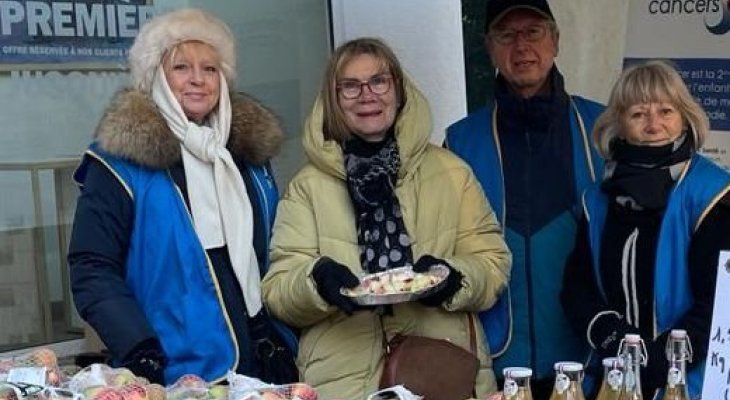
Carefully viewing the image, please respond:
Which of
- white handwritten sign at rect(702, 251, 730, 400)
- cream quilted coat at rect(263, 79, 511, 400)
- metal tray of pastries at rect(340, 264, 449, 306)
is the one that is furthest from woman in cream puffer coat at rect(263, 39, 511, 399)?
white handwritten sign at rect(702, 251, 730, 400)

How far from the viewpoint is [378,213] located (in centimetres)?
269

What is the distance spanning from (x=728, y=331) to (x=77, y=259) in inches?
61.2

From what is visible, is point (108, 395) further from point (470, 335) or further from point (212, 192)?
point (470, 335)

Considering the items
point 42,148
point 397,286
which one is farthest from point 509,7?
point 42,148

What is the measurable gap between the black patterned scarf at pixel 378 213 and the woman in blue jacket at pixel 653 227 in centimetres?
49

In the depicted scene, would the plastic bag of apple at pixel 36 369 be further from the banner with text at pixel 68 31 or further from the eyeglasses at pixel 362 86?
the banner with text at pixel 68 31

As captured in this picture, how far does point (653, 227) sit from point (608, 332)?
0.28 metres

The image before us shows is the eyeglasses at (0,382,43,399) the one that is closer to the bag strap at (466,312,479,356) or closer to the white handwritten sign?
the bag strap at (466,312,479,356)

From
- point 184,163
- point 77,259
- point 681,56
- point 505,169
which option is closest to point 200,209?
point 184,163

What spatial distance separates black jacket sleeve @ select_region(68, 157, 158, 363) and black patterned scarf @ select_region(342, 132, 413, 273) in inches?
22.8

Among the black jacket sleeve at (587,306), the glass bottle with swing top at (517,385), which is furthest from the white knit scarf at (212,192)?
the glass bottle with swing top at (517,385)

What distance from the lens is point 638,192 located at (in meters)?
2.50

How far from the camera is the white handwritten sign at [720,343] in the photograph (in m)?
1.91

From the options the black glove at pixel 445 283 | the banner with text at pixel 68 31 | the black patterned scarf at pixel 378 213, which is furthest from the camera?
the banner with text at pixel 68 31
